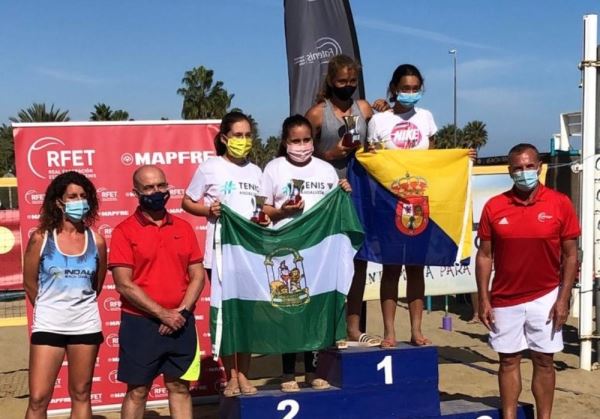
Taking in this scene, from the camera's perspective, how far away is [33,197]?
6.20 m

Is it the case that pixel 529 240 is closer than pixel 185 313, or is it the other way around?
pixel 185 313

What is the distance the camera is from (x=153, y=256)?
4.36 metres

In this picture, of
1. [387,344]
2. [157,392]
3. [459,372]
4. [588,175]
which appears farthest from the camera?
[459,372]

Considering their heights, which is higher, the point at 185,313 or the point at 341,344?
the point at 185,313

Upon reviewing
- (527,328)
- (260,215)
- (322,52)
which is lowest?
(527,328)

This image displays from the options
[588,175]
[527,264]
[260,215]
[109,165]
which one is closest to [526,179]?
[527,264]

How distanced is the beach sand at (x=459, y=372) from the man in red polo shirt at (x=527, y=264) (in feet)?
5.50

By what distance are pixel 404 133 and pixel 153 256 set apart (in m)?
2.14

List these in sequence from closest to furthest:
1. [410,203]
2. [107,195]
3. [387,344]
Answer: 1. [387,344]
2. [410,203]
3. [107,195]

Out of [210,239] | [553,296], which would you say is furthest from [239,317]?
[553,296]

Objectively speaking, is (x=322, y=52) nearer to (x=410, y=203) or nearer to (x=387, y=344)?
(x=410, y=203)

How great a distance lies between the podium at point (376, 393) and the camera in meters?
5.03

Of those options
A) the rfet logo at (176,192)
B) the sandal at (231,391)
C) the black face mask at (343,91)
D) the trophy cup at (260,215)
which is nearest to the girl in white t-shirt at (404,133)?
the black face mask at (343,91)

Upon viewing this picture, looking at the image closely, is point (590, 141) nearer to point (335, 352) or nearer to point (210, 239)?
point (335, 352)
